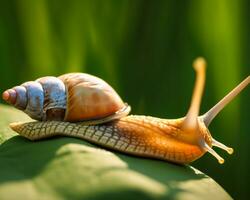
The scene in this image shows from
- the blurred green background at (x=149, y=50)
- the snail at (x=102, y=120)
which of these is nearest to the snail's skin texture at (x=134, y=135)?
the snail at (x=102, y=120)

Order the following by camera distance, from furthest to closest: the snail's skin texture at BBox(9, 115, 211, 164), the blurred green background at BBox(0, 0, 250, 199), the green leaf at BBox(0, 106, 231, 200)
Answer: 1. the blurred green background at BBox(0, 0, 250, 199)
2. the snail's skin texture at BBox(9, 115, 211, 164)
3. the green leaf at BBox(0, 106, 231, 200)

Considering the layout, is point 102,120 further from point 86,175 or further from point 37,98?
point 86,175

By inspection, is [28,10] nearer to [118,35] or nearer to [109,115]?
[118,35]

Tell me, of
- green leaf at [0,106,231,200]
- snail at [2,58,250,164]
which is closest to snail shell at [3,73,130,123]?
snail at [2,58,250,164]

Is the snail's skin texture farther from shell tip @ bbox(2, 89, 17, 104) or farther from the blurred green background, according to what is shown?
the blurred green background

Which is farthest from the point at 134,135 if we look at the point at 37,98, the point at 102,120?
the point at 37,98

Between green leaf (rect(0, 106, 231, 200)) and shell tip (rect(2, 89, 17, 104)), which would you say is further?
shell tip (rect(2, 89, 17, 104))
